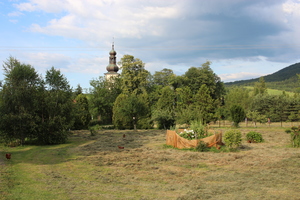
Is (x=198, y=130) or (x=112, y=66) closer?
(x=198, y=130)

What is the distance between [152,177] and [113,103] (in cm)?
3627

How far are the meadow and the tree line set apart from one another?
6401 millimetres

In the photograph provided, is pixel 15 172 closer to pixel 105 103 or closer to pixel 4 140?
pixel 4 140

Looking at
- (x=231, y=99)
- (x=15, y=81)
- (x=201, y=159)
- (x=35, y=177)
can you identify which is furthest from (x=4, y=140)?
(x=231, y=99)

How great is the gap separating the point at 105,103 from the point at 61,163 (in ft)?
117

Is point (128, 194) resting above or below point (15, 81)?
below

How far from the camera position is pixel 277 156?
1481 centimetres

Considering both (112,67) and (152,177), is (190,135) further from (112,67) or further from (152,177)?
(112,67)

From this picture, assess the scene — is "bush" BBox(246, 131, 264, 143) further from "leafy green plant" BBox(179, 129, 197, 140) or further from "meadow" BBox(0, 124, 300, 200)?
"leafy green plant" BBox(179, 129, 197, 140)

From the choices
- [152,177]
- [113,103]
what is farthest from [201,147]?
[113,103]

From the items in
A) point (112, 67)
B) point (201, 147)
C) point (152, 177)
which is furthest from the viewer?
point (112, 67)

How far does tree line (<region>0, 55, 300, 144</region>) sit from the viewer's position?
20625mm

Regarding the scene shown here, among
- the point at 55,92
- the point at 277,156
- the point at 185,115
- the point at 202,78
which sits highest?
the point at 202,78

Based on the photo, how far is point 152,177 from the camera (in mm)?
10453
